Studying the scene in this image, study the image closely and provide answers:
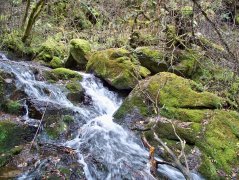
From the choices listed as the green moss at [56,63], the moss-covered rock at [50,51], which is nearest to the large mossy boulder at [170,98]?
the green moss at [56,63]

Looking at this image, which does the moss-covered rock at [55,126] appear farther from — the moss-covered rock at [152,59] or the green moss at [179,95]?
the moss-covered rock at [152,59]

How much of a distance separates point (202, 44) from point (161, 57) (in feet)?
4.64

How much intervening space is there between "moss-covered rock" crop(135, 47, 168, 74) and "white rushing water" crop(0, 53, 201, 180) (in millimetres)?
1777

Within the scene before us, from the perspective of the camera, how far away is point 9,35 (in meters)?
12.9

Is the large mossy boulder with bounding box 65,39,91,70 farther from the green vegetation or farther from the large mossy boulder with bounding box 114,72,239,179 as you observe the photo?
the large mossy boulder with bounding box 114,72,239,179

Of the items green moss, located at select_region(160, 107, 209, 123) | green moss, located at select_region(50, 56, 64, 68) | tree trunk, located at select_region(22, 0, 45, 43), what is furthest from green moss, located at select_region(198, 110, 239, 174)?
tree trunk, located at select_region(22, 0, 45, 43)

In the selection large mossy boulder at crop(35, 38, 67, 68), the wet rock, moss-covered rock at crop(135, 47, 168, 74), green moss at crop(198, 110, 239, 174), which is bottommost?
the wet rock

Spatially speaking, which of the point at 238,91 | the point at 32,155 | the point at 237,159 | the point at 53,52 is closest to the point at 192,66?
the point at 238,91

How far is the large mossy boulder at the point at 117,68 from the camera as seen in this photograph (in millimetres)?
9742

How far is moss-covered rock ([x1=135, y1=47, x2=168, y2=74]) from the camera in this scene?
10554 mm

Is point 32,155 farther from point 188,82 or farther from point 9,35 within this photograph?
point 9,35

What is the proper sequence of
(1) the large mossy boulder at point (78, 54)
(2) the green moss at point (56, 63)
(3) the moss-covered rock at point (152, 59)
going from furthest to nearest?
(2) the green moss at point (56, 63)
(1) the large mossy boulder at point (78, 54)
(3) the moss-covered rock at point (152, 59)

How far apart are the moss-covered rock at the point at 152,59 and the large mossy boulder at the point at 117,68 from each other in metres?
0.27

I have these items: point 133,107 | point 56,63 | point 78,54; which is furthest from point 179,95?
point 56,63
